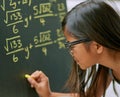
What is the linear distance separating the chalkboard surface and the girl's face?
7.1 inches

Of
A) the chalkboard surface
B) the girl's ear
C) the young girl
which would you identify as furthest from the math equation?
the girl's ear

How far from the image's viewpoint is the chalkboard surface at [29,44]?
120cm

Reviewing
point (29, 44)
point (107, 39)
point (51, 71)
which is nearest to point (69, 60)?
point (51, 71)

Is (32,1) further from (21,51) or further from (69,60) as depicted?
(69,60)

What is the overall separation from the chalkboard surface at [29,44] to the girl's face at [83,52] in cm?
18

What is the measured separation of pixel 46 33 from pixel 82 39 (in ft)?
0.85

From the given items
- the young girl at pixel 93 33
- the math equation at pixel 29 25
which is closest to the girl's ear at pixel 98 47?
the young girl at pixel 93 33

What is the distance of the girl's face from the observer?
116 centimetres

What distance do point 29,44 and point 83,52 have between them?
240mm

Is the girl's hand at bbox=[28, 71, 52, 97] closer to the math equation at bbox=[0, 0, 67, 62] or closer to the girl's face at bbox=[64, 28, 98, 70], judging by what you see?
the math equation at bbox=[0, 0, 67, 62]

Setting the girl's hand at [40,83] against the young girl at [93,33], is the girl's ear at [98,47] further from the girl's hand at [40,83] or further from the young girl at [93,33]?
the girl's hand at [40,83]

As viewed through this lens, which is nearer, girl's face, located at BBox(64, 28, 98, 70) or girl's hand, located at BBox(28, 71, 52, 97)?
girl's face, located at BBox(64, 28, 98, 70)

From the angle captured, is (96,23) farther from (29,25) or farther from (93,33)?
(29,25)

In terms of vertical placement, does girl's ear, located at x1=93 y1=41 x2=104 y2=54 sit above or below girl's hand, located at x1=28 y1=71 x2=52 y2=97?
above
